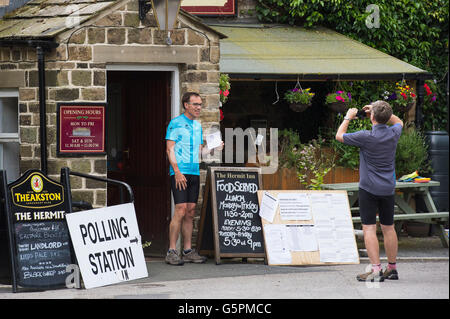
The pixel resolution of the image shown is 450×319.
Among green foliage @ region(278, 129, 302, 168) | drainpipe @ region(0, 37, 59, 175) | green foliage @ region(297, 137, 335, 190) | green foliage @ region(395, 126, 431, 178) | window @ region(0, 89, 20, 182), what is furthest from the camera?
green foliage @ region(395, 126, 431, 178)

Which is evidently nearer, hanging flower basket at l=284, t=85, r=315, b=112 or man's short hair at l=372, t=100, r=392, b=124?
man's short hair at l=372, t=100, r=392, b=124

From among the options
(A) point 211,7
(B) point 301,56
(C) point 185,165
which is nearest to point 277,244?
(C) point 185,165

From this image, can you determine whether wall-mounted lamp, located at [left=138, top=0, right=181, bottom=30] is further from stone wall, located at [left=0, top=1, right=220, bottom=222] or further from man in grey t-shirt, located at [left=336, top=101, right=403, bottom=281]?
man in grey t-shirt, located at [left=336, top=101, right=403, bottom=281]

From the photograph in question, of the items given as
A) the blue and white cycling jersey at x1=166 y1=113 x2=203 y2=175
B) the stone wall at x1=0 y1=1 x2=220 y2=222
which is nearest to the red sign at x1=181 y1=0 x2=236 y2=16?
the stone wall at x1=0 y1=1 x2=220 y2=222

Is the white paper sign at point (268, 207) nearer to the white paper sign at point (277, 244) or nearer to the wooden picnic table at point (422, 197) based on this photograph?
the white paper sign at point (277, 244)

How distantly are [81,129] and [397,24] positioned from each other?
741 cm

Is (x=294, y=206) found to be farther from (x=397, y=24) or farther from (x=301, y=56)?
(x=397, y=24)

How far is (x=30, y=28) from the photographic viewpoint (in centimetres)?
1013

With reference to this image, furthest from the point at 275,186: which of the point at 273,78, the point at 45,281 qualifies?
the point at 45,281

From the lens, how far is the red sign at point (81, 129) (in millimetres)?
9883

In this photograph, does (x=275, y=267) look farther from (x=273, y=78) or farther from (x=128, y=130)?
(x=273, y=78)

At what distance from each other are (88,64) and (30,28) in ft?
2.83

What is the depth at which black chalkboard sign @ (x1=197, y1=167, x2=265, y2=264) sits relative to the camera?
10.2 m

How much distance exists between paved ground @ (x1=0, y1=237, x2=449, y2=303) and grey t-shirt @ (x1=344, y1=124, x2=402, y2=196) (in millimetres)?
1004
